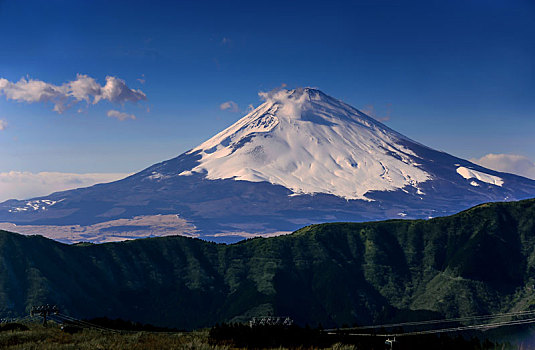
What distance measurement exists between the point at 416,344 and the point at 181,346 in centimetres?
2558

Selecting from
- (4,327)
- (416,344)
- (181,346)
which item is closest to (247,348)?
(181,346)

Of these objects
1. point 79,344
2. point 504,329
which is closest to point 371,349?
point 79,344

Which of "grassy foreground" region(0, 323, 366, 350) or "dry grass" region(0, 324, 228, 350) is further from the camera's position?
"dry grass" region(0, 324, 228, 350)

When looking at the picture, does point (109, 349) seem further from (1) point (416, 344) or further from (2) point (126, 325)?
(2) point (126, 325)

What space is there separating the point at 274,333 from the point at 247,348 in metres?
9.33

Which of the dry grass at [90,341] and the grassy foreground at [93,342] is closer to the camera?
the grassy foreground at [93,342]

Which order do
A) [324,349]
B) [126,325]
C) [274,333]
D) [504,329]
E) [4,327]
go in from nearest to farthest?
[324,349]
[274,333]
[4,327]
[126,325]
[504,329]

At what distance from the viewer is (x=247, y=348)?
47.3 metres

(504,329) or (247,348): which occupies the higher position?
(247,348)

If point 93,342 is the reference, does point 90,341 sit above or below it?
below

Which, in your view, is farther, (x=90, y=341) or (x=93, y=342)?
(x=90, y=341)

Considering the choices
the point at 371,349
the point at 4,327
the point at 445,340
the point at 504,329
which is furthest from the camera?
the point at 504,329

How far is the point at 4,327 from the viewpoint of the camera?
70000 mm

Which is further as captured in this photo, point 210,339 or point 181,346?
point 210,339
